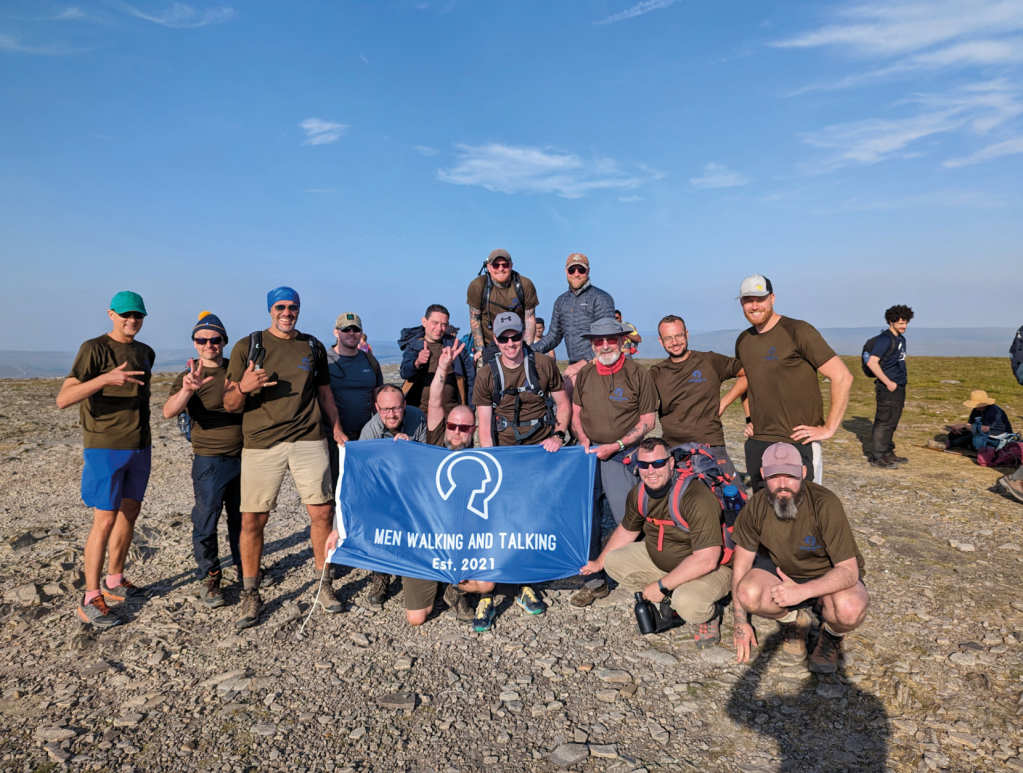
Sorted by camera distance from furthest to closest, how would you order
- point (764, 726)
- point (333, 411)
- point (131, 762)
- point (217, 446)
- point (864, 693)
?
point (333, 411) → point (217, 446) → point (864, 693) → point (764, 726) → point (131, 762)

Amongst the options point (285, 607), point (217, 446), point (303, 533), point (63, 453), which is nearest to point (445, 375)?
point (217, 446)

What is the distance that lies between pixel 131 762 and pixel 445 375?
491 centimetres

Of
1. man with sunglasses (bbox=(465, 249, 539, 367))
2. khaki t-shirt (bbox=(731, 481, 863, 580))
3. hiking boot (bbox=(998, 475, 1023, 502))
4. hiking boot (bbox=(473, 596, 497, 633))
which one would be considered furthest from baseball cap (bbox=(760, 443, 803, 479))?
hiking boot (bbox=(998, 475, 1023, 502))

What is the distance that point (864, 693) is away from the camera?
514 centimetres

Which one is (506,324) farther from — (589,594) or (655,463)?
(589,594)

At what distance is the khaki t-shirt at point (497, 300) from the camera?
8.68 meters

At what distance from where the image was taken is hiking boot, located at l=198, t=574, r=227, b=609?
6945 millimetres

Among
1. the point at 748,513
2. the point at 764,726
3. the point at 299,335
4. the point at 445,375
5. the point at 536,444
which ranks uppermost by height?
the point at 299,335

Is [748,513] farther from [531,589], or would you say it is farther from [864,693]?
[531,589]

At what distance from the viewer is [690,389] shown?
7.25 meters

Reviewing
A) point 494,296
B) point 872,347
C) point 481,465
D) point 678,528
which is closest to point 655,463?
point 678,528

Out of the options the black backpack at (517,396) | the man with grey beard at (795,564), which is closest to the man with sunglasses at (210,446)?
the black backpack at (517,396)

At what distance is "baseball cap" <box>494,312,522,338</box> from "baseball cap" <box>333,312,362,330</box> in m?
2.32

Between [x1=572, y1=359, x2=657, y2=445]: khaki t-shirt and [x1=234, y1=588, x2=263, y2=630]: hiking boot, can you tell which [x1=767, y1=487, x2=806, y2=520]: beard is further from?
[x1=234, y1=588, x2=263, y2=630]: hiking boot
